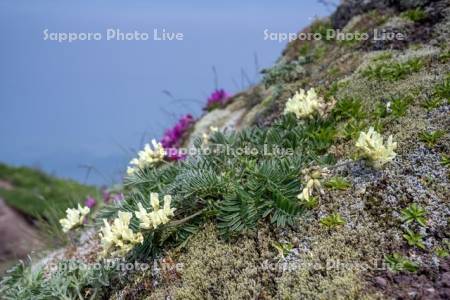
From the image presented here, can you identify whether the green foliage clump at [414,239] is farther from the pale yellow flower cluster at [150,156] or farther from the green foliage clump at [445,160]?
the pale yellow flower cluster at [150,156]

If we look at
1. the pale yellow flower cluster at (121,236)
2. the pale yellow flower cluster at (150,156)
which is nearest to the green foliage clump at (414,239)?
Result: the pale yellow flower cluster at (121,236)

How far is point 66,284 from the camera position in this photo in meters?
4.34

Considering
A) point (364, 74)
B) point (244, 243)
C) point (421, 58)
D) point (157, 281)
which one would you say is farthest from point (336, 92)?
point (157, 281)

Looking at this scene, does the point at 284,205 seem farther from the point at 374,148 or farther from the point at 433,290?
the point at 433,290

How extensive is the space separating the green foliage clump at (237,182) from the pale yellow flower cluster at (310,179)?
0.48 feet

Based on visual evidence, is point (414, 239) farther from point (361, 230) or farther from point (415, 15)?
point (415, 15)

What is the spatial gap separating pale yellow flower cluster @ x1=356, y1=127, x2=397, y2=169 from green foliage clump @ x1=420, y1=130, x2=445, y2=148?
48 cm

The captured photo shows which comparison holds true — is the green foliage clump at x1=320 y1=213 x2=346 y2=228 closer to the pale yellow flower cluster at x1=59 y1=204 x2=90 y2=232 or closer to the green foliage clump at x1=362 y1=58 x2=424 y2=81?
the green foliage clump at x1=362 y1=58 x2=424 y2=81

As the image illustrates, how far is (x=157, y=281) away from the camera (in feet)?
13.8

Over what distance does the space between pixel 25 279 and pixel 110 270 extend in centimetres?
81

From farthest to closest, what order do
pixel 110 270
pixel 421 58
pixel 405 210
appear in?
pixel 421 58 → pixel 110 270 → pixel 405 210

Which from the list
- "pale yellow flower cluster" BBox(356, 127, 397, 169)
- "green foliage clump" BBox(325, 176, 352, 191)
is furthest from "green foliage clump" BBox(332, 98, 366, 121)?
"pale yellow flower cluster" BBox(356, 127, 397, 169)

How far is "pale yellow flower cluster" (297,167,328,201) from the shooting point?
3.92 m

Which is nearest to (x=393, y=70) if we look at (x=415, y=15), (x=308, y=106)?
(x=308, y=106)
